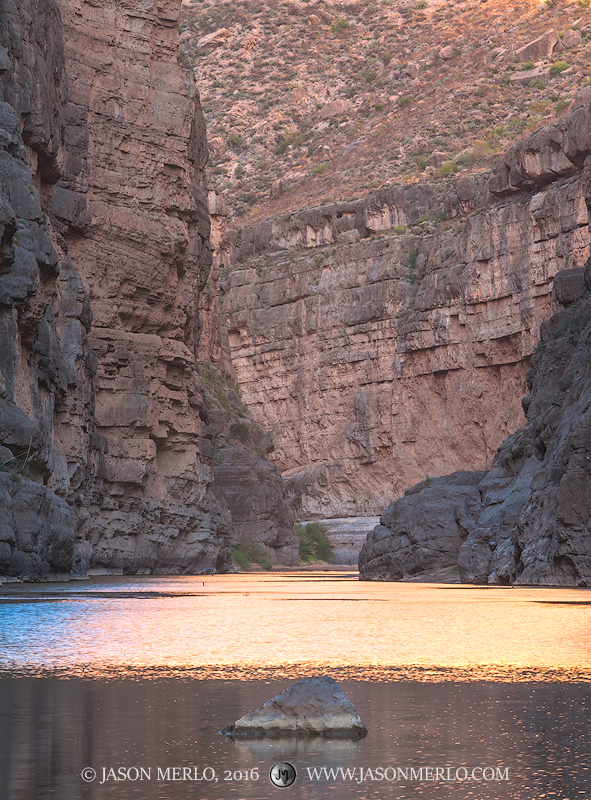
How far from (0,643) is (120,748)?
17.3 feet

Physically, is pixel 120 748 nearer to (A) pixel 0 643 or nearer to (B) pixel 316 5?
(A) pixel 0 643

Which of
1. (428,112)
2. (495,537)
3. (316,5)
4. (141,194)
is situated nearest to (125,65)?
(141,194)

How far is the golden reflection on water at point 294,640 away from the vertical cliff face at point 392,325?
74064 mm

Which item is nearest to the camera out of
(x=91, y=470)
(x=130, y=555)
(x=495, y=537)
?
(x=495, y=537)

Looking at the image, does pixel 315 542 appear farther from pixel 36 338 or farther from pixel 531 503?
pixel 36 338

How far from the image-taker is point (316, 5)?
514 feet

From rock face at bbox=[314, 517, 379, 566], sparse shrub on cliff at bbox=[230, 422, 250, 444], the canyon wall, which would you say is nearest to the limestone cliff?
sparse shrub on cliff at bbox=[230, 422, 250, 444]

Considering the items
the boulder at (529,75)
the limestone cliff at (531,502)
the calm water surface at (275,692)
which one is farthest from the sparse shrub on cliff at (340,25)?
the calm water surface at (275,692)

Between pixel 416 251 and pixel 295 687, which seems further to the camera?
pixel 416 251

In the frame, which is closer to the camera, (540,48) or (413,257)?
(413,257)

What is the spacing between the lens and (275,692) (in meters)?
7.38

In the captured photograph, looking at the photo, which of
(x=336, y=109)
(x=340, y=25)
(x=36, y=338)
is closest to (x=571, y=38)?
(x=336, y=109)

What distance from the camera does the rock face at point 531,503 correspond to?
30.6 meters

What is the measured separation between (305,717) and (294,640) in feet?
18.5
